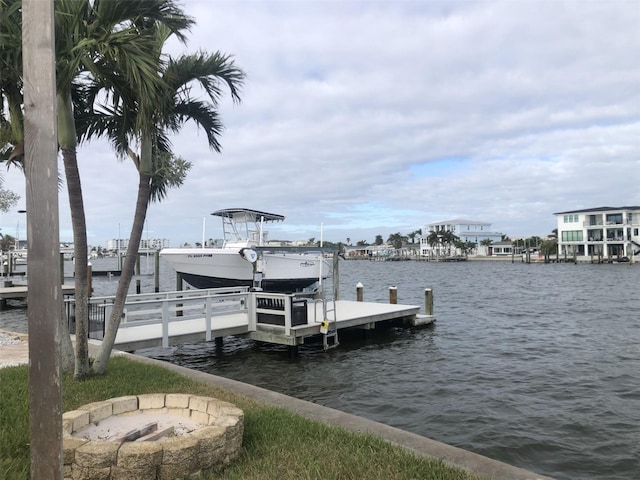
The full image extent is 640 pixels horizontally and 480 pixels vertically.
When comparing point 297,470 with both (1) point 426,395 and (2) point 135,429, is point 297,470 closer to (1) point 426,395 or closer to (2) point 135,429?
(2) point 135,429

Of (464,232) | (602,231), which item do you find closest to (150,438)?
(602,231)

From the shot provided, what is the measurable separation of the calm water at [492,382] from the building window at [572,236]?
272ft

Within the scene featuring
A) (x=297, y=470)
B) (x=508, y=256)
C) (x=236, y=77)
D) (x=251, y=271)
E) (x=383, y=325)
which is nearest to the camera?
(x=297, y=470)

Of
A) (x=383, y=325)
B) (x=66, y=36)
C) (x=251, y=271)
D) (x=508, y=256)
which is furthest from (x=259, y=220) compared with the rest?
(x=508, y=256)

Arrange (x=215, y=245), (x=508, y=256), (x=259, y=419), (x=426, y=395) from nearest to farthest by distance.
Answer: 1. (x=259, y=419)
2. (x=426, y=395)
3. (x=215, y=245)
4. (x=508, y=256)

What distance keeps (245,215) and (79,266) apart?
19108mm

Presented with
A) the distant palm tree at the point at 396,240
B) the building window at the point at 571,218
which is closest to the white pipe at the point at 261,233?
the building window at the point at 571,218

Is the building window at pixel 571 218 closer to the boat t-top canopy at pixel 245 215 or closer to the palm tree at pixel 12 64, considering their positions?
the boat t-top canopy at pixel 245 215

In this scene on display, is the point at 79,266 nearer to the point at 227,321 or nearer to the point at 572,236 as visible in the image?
the point at 227,321

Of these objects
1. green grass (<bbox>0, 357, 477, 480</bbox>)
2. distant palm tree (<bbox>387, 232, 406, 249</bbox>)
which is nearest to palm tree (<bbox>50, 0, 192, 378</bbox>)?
green grass (<bbox>0, 357, 477, 480</bbox>)

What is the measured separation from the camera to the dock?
1199 cm

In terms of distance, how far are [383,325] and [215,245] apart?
13.6 meters

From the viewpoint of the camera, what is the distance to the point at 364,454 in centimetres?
477

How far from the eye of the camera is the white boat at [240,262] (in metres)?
25.1
